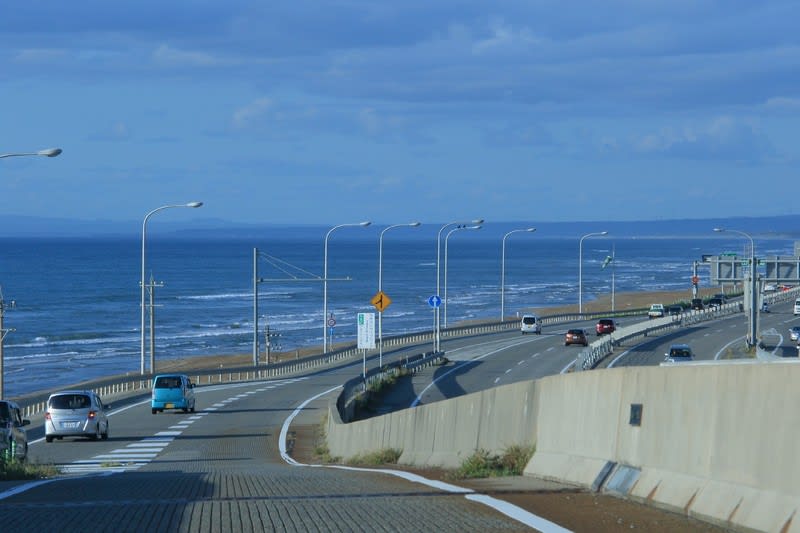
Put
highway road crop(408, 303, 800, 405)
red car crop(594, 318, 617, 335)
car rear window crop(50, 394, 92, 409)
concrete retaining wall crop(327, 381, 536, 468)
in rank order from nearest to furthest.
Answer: concrete retaining wall crop(327, 381, 536, 468)
car rear window crop(50, 394, 92, 409)
highway road crop(408, 303, 800, 405)
red car crop(594, 318, 617, 335)

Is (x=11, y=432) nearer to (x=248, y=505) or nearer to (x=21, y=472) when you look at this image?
(x=21, y=472)

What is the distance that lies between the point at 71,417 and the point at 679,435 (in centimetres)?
2559

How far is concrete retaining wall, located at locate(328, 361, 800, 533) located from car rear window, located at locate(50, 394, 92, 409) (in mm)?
19769

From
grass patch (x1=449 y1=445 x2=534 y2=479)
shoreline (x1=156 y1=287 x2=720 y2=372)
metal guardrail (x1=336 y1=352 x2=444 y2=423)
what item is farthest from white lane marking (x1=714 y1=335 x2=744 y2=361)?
grass patch (x1=449 y1=445 x2=534 y2=479)

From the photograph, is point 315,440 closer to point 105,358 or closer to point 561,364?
point 561,364

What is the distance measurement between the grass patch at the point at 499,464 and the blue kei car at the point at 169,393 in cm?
2845

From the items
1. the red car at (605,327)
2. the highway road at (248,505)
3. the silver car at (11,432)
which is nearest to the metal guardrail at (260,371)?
the red car at (605,327)

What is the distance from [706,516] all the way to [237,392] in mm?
44345

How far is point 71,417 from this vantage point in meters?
32.5

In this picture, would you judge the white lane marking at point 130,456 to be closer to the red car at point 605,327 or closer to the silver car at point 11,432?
the silver car at point 11,432

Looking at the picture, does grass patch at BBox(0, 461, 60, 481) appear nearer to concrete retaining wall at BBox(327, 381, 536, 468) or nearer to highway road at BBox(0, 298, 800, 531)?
highway road at BBox(0, 298, 800, 531)

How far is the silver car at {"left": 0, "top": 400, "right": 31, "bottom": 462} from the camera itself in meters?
23.0

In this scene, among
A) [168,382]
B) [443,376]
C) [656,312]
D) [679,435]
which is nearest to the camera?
[679,435]

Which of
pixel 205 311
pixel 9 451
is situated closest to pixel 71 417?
pixel 9 451
